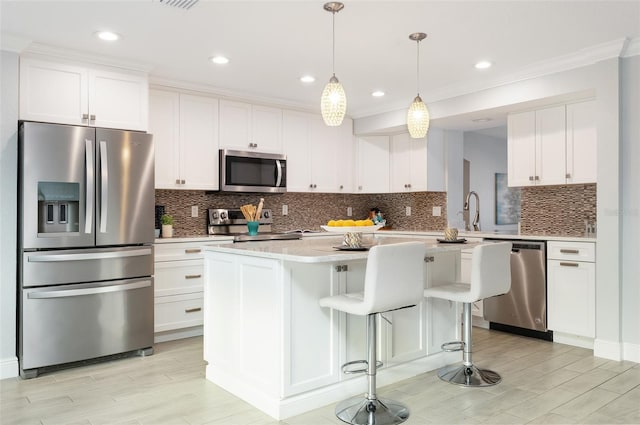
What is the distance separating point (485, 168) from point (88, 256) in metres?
5.78

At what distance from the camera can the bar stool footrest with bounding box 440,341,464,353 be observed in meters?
3.31

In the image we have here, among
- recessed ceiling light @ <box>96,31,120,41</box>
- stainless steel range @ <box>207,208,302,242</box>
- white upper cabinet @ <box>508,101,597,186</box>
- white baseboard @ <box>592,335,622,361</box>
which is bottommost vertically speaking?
white baseboard @ <box>592,335,622,361</box>

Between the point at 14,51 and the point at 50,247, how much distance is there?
1.43 meters

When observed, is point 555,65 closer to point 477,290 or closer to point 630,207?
point 630,207

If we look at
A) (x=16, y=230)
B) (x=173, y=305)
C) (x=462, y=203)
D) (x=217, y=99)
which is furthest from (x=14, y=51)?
(x=462, y=203)

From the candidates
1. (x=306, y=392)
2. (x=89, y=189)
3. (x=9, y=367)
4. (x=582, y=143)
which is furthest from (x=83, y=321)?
(x=582, y=143)

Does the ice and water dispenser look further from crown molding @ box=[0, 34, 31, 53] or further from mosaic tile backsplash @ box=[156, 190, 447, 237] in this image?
mosaic tile backsplash @ box=[156, 190, 447, 237]

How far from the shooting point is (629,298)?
3688mm

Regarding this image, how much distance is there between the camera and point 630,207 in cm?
369

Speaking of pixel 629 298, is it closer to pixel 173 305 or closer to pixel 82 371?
pixel 173 305

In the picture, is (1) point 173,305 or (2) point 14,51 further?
(1) point 173,305

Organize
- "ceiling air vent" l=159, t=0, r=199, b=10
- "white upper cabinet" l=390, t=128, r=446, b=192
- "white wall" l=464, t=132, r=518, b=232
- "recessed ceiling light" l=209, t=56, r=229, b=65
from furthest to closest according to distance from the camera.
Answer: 1. "white wall" l=464, t=132, r=518, b=232
2. "white upper cabinet" l=390, t=128, r=446, b=192
3. "recessed ceiling light" l=209, t=56, r=229, b=65
4. "ceiling air vent" l=159, t=0, r=199, b=10

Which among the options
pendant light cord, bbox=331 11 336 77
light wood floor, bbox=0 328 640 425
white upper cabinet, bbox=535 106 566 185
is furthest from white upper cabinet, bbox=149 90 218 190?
white upper cabinet, bbox=535 106 566 185

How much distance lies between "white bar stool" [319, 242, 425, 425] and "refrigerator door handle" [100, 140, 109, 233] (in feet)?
6.41
